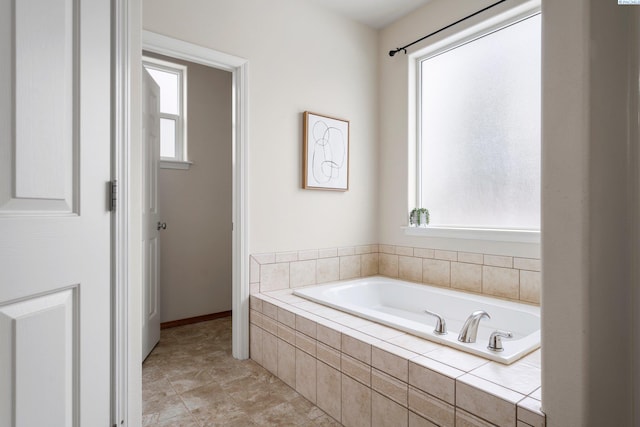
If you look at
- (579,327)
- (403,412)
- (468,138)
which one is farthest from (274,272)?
(579,327)

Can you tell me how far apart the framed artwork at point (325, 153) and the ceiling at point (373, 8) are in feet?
2.92

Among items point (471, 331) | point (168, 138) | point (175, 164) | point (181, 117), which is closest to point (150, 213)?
point (175, 164)

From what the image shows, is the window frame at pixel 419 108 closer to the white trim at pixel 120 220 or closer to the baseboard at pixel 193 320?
the baseboard at pixel 193 320

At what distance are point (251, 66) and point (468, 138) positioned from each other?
1.67 meters

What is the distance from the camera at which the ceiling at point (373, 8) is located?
2840mm

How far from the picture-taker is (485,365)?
1388 millimetres

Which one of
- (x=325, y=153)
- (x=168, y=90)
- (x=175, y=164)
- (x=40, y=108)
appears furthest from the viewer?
(x=168, y=90)

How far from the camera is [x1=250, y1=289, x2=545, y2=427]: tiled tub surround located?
3.96 feet

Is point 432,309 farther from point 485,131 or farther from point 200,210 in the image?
point 200,210

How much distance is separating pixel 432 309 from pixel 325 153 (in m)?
A: 1.43

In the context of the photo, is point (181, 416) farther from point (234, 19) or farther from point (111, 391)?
point (234, 19)

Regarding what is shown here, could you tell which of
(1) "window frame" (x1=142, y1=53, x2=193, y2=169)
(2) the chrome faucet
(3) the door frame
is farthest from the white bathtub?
(1) "window frame" (x1=142, y1=53, x2=193, y2=169)

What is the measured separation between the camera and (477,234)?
253 centimetres

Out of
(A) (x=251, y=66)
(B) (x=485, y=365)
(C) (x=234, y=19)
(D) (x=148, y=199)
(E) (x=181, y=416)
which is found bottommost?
(E) (x=181, y=416)
